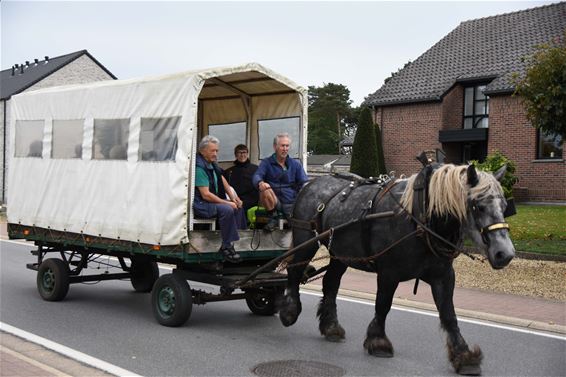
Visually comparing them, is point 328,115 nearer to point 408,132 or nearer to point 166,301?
point 408,132

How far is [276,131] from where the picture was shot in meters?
9.84

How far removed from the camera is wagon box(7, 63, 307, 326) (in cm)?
786

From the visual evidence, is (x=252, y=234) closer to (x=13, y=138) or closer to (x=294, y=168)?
(x=294, y=168)

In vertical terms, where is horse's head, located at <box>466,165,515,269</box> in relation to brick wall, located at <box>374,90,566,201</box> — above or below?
below

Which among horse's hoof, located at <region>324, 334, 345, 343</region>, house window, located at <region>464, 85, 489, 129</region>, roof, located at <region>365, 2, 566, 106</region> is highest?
roof, located at <region>365, 2, 566, 106</region>

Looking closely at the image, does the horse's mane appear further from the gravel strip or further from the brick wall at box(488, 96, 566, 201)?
the brick wall at box(488, 96, 566, 201)

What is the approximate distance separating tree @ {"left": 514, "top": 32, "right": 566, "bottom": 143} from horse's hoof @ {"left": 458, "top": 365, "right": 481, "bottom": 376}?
816 centimetres

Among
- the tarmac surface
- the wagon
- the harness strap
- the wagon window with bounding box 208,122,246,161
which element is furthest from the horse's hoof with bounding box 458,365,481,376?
the wagon window with bounding box 208,122,246,161

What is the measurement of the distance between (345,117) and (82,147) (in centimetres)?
7413

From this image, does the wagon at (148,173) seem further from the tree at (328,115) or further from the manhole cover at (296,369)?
the tree at (328,115)

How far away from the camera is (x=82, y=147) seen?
→ 9258 millimetres

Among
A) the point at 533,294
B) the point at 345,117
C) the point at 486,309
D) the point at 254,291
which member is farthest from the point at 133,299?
the point at 345,117

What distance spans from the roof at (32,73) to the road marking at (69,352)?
37435mm

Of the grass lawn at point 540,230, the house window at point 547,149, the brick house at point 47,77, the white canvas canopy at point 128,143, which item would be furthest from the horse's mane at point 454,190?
the brick house at point 47,77
